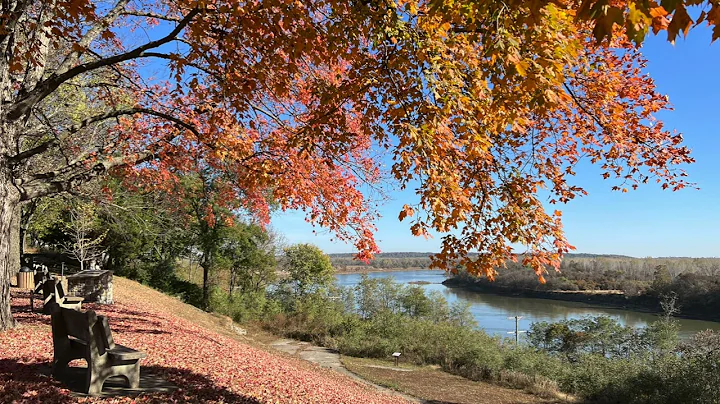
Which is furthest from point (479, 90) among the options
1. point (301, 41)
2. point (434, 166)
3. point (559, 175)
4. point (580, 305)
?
point (580, 305)

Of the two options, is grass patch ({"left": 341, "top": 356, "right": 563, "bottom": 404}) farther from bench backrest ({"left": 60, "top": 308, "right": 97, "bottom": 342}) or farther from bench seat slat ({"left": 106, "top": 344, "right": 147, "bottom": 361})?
bench backrest ({"left": 60, "top": 308, "right": 97, "bottom": 342})

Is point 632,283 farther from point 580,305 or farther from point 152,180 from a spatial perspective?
point 152,180

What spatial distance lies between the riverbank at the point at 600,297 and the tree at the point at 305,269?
4179 cm

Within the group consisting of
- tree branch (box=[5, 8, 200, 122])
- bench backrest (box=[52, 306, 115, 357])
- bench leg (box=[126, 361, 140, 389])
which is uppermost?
tree branch (box=[5, 8, 200, 122])

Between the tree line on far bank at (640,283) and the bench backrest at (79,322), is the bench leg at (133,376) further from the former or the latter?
the tree line on far bank at (640,283)

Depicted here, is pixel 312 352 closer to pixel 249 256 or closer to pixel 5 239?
pixel 249 256

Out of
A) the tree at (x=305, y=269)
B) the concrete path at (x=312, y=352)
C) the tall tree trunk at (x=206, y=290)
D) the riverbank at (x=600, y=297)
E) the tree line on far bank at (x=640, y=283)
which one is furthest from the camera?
the riverbank at (x=600, y=297)

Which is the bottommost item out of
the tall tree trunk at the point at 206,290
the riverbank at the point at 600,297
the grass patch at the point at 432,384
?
the riverbank at the point at 600,297

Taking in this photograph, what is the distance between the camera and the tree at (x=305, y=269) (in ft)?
107

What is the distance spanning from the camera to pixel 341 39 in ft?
13.7

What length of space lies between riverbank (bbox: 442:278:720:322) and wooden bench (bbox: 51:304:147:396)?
58.2 metres

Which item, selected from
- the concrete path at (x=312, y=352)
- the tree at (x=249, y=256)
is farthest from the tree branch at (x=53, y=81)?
the tree at (x=249, y=256)

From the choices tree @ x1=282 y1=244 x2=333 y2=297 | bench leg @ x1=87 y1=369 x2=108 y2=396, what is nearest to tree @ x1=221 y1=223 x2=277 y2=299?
tree @ x1=282 y1=244 x2=333 y2=297

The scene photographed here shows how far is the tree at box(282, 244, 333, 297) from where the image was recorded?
32594 mm
